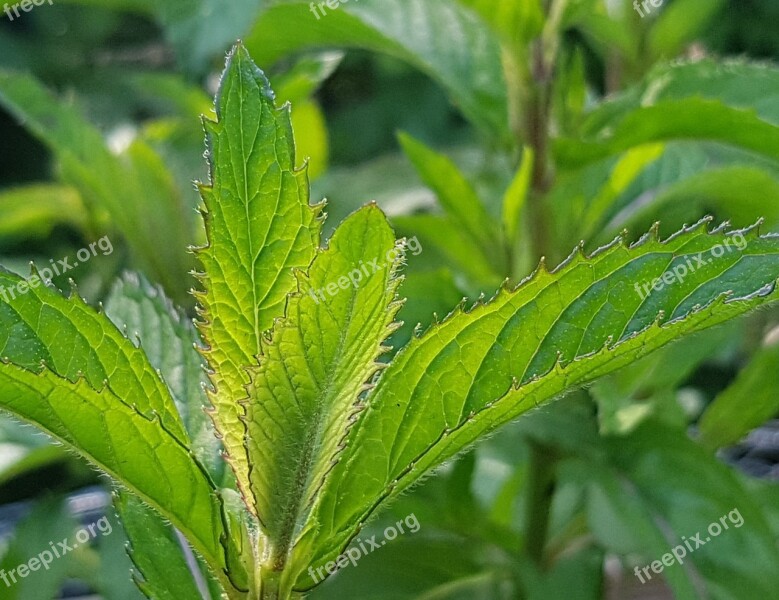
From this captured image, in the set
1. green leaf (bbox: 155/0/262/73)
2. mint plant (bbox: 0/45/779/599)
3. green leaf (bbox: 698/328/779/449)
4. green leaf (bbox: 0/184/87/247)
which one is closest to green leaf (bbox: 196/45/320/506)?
mint plant (bbox: 0/45/779/599)

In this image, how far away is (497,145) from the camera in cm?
59

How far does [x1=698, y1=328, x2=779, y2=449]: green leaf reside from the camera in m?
0.60

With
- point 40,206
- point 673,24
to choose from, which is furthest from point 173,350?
point 673,24

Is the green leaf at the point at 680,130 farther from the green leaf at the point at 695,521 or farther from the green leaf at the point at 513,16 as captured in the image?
the green leaf at the point at 695,521

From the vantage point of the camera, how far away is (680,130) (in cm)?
49

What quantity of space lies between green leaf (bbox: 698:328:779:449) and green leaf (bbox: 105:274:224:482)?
416 millimetres

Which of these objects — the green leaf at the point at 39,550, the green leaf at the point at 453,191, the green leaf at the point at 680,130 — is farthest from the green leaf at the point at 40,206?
the green leaf at the point at 680,130

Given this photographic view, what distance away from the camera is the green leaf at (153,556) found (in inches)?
Result: 12.7

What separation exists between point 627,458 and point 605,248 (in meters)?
0.30

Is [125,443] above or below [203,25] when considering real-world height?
below

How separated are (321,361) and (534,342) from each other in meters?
0.08

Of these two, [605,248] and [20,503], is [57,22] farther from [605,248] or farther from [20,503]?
[605,248]

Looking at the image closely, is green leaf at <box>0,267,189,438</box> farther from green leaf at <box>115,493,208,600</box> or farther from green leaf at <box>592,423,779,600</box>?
green leaf at <box>592,423,779,600</box>

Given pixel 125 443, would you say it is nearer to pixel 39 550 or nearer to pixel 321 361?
pixel 321 361
